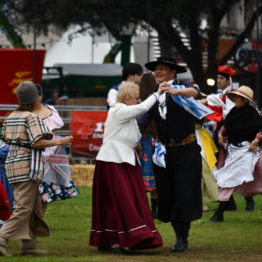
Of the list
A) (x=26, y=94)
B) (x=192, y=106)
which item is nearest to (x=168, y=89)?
(x=192, y=106)

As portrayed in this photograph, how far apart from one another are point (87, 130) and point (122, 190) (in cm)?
1063

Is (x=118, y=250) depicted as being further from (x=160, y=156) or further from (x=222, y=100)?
(x=222, y=100)

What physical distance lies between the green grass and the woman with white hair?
0.17 m

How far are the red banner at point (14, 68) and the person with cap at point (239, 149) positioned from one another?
10512 millimetres

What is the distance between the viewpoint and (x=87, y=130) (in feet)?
68.9

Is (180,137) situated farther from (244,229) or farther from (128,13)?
(128,13)

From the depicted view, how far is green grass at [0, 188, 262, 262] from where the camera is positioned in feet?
33.3

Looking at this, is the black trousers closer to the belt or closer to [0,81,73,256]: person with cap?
the belt

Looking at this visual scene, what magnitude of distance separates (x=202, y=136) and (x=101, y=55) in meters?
27.1

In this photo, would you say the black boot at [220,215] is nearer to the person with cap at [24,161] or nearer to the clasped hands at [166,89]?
the clasped hands at [166,89]

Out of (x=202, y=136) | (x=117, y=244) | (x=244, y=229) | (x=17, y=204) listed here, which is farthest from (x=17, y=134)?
(x=202, y=136)

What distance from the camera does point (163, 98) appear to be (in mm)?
10703

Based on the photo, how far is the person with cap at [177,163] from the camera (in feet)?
34.9

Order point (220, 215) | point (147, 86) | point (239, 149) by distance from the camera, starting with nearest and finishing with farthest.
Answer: point (147, 86) < point (220, 215) < point (239, 149)
